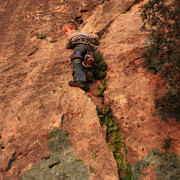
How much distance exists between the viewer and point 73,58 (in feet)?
15.3

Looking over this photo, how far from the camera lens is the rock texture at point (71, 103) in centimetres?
336

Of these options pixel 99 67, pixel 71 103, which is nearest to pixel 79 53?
pixel 99 67

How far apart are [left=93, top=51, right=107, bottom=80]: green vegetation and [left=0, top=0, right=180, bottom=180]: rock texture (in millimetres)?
180

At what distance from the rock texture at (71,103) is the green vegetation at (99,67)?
0.59 ft

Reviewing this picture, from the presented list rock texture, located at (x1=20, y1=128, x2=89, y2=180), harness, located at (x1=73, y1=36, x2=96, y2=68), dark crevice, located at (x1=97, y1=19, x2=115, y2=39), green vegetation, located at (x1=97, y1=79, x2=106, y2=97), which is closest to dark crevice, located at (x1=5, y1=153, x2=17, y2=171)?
rock texture, located at (x1=20, y1=128, x2=89, y2=180)

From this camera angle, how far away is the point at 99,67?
480cm

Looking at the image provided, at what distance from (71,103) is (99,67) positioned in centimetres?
150

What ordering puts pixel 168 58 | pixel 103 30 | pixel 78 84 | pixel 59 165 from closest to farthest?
1. pixel 59 165
2. pixel 168 58
3. pixel 78 84
4. pixel 103 30

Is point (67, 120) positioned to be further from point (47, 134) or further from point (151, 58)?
point (151, 58)

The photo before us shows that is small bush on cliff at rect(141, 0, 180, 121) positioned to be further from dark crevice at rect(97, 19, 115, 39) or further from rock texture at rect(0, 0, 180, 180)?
dark crevice at rect(97, 19, 115, 39)

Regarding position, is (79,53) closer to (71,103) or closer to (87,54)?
(87,54)

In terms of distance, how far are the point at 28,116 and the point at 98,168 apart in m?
2.02

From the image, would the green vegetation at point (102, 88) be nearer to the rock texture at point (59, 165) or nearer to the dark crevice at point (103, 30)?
the rock texture at point (59, 165)

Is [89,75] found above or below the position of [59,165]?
above
